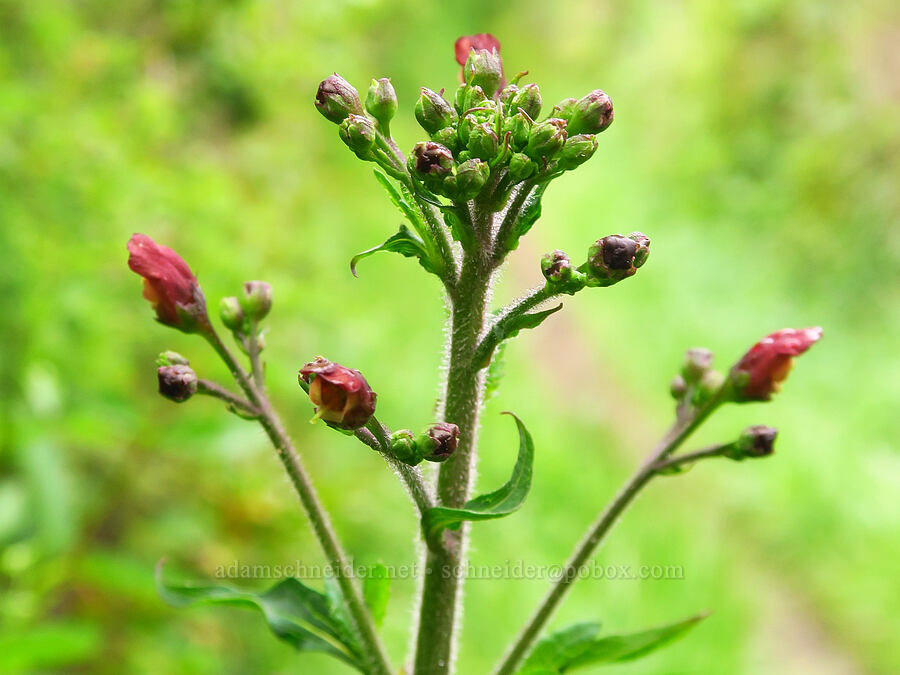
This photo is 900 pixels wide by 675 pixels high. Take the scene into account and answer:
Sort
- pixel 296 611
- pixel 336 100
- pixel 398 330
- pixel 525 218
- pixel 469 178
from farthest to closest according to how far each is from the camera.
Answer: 1. pixel 398 330
2. pixel 296 611
3. pixel 336 100
4. pixel 525 218
5. pixel 469 178

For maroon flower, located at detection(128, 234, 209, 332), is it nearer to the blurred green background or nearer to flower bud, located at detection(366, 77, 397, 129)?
flower bud, located at detection(366, 77, 397, 129)

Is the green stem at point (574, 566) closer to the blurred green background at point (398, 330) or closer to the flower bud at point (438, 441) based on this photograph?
the flower bud at point (438, 441)

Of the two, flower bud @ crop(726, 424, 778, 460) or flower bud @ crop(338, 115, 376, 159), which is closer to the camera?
flower bud @ crop(338, 115, 376, 159)

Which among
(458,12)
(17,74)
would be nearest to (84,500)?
(17,74)

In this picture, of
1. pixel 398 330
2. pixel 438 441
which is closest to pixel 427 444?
pixel 438 441

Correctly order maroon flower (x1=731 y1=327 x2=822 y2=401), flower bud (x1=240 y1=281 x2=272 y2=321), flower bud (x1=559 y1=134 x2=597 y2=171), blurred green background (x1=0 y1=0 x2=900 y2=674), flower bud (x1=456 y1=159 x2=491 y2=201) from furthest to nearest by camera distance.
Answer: blurred green background (x1=0 y1=0 x2=900 y2=674) < flower bud (x1=240 y1=281 x2=272 y2=321) < maroon flower (x1=731 y1=327 x2=822 y2=401) < flower bud (x1=559 y1=134 x2=597 y2=171) < flower bud (x1=456 y1=159 x2=491 y2=201)

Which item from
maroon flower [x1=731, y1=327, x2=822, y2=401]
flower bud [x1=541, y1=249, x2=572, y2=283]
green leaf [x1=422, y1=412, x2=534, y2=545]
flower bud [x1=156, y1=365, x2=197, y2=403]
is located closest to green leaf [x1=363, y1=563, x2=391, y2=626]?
green leaf [x1=422, y1=412, x2=534, y2=545]

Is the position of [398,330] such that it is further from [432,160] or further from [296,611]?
[432,160]
